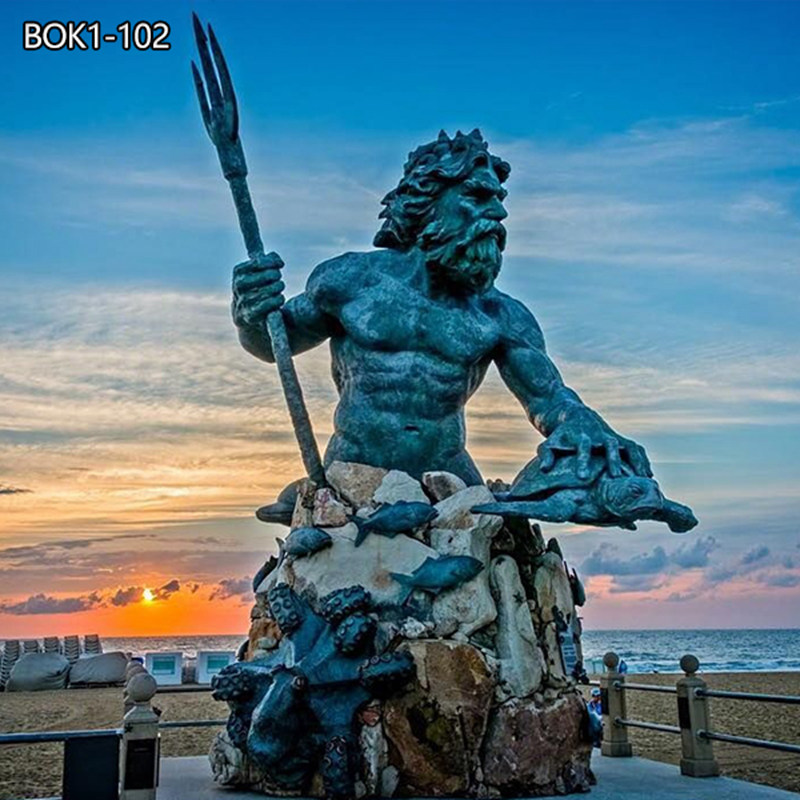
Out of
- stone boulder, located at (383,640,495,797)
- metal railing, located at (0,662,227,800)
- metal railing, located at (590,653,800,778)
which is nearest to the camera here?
stone boulder, located at (383,640,495,797)

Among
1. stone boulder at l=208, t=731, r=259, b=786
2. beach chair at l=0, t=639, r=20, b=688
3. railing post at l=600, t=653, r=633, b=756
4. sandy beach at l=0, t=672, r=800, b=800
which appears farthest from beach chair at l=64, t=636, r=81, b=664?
stone boulder at l=208, t=731, r=259, b=786

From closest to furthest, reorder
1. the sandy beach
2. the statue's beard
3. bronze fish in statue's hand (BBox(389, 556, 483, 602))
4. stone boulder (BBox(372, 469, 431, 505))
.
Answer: bronze fish in statue's hand (BBox(389, 556, 483, 602)), stone boulder (BBox(372, 469, 431, 505)), the statue's beard, the sandy beach

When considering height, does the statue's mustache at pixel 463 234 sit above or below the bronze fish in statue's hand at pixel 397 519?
above

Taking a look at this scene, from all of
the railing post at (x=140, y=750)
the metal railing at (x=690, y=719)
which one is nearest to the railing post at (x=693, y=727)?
the metal railing at (x=690, y=719)

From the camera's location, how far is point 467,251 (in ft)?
18.4

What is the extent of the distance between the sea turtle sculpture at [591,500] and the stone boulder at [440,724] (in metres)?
0.80

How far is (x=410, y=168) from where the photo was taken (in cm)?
Result: 588

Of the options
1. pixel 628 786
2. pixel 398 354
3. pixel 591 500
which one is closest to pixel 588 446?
pixel 591 500

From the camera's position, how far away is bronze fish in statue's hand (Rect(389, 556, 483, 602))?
5.18m

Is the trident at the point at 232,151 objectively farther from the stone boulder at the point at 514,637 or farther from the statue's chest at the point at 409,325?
the stone boulder at the point at 514,637

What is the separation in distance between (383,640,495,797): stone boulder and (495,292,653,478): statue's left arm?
1141 millimetres

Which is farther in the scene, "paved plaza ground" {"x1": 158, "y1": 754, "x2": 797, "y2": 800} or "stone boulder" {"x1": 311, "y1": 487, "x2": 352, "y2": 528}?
"stone boulder" {"x1": 311, "y1": 487, "x2": 352, "y2": 528}

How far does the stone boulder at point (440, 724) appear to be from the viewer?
4.90 metres

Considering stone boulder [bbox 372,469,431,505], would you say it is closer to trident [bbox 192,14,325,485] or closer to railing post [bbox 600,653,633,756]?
trident [bbox 192,14,325,485]
